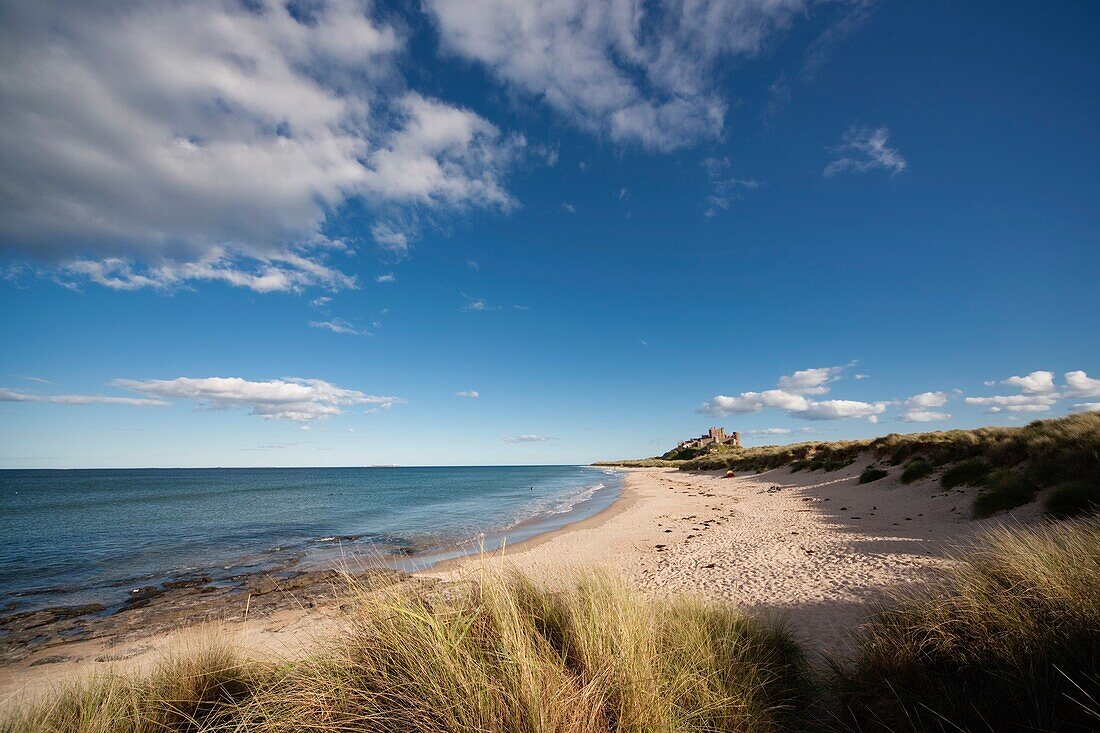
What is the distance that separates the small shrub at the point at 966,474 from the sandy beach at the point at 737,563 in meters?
0.57

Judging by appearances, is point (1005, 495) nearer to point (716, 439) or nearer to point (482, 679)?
point (482, 679)

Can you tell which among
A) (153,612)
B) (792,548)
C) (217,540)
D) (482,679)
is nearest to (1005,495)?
(792,548)

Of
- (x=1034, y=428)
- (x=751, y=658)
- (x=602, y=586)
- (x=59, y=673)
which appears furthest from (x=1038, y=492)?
(x=59, y=673)

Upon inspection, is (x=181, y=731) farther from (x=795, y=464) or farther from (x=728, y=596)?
(x=795, y=464)

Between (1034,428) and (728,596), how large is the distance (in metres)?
17.6

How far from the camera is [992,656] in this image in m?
3.56

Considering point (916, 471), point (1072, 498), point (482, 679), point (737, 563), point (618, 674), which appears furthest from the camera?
point (916, 471)

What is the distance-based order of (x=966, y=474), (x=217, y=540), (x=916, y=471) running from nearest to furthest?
(x=966, y=474) < (x=916, y=471) < (x=217, y=540)

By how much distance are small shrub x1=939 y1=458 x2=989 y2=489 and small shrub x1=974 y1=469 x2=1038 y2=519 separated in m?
3.64

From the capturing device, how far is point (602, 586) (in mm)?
4555

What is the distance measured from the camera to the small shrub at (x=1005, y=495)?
11414 mm

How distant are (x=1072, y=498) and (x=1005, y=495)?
2275mm

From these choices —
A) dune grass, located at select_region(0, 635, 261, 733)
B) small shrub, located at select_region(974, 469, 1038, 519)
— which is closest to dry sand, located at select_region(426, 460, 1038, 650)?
small shrub, located at select_region(974, 469, 1038, 519)

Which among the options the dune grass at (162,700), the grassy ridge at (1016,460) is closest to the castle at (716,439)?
the grassy ridge at (1016,460)
